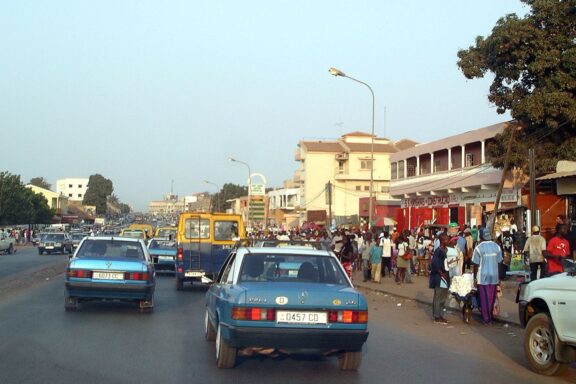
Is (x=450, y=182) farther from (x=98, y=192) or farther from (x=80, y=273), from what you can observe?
(x=98, y=192)

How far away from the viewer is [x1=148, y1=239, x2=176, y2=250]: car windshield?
88.6 ft

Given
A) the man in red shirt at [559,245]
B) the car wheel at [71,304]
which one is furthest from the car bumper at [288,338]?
the man in red shirt at [559,245]

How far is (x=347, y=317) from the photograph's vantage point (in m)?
8.02

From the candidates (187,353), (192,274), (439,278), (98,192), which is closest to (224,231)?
(192,274)

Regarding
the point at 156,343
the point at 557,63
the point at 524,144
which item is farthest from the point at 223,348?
the point at 524,144

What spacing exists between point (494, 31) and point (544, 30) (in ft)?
5.69

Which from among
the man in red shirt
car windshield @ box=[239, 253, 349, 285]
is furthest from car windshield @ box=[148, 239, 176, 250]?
car windshield @ box=[239, 253, 349, 285]

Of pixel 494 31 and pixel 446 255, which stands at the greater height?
pixel 494 31

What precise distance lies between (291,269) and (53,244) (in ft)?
136

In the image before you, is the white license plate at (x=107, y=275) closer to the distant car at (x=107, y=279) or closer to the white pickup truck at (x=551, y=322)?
the distant car at (x=107, y=279)

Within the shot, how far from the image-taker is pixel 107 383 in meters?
7.63

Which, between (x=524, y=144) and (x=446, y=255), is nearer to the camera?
(x=446, y=255)

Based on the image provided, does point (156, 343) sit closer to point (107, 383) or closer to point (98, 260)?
point (107, 383)

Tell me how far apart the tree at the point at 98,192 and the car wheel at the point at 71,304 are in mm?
180435
